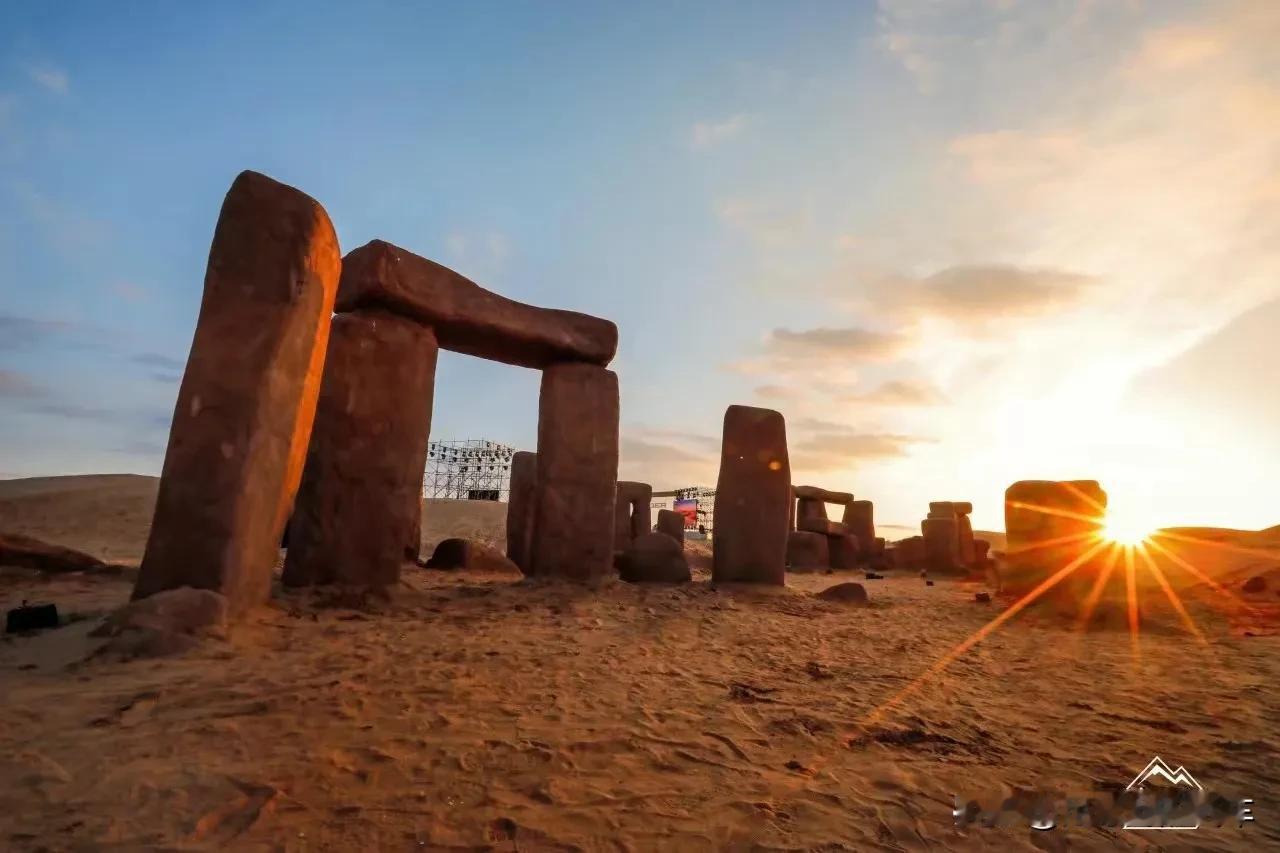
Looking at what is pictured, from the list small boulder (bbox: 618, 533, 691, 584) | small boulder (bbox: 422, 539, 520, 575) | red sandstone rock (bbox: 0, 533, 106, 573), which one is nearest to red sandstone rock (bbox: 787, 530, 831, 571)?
A: small boulder (bbox: 618, 533, 691, 584)

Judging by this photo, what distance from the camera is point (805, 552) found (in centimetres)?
1502

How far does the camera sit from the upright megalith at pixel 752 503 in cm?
820

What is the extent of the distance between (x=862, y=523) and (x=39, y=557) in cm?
1664

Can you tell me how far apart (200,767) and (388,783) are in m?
0.57

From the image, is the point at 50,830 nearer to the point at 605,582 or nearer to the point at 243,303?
the point at 243,303

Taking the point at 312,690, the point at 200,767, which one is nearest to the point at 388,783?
the point at 200,767

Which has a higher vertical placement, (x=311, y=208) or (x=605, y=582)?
(x=311, y=208)

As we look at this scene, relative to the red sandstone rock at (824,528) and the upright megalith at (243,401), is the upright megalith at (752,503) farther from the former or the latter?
the red sandstone rock at (824,528)

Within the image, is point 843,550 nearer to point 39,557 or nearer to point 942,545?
point 942,545

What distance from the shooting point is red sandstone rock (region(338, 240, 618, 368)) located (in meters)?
6.09

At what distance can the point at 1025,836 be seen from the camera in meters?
1.84

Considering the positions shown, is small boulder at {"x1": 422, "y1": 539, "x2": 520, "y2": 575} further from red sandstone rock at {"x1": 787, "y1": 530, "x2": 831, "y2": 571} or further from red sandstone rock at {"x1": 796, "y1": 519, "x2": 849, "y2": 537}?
red sandstone rock at {"x1": 796, "y1": 519, "x2": 849, "y2": 537}

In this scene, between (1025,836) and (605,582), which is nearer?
(1025,836)

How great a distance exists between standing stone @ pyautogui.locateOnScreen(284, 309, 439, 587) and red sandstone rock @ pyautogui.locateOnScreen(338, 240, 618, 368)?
0.25m
